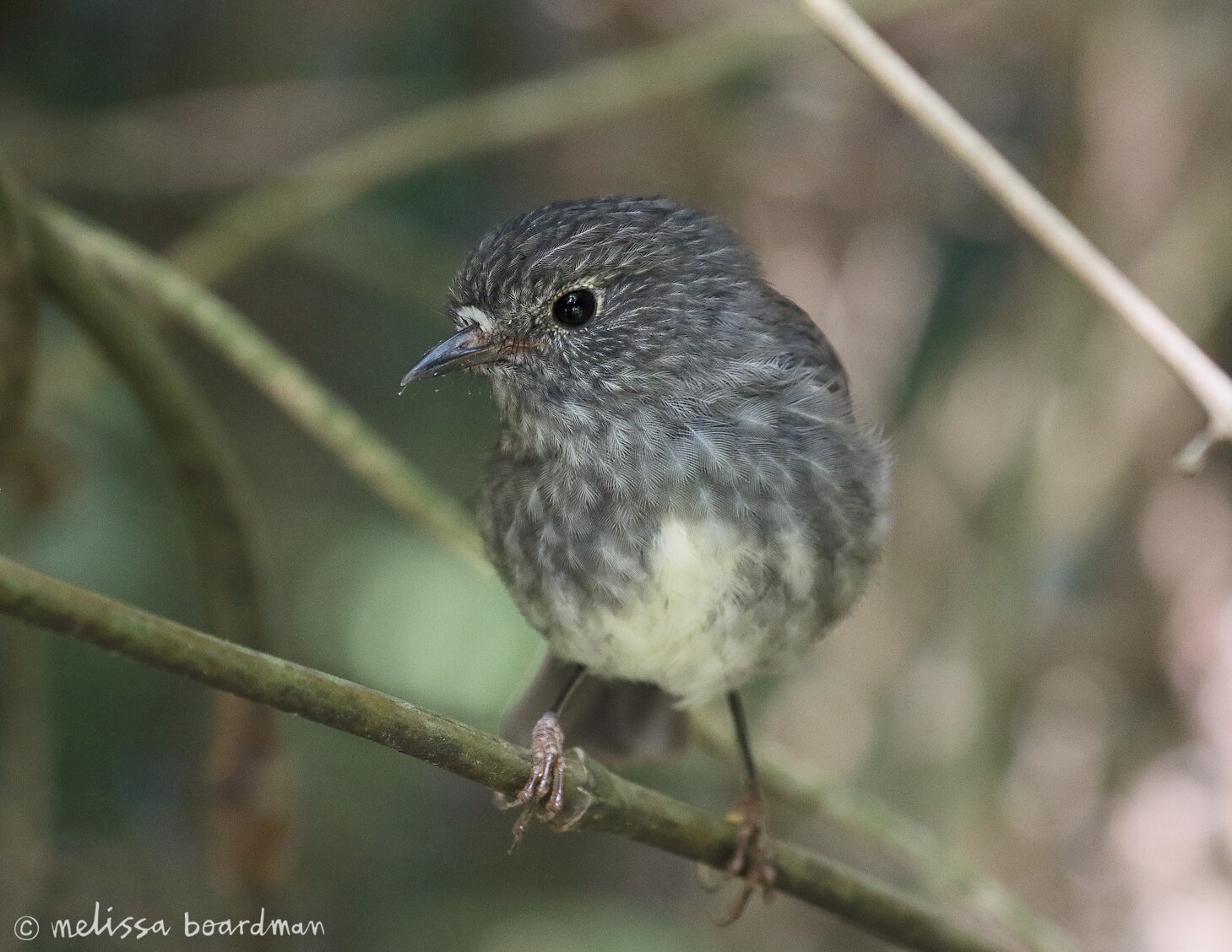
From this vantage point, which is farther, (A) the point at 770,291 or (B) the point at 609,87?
(B) the point at 609,87

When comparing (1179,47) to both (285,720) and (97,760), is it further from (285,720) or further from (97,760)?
(97,760)

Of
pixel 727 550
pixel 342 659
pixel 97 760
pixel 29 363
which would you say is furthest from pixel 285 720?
pixel 727 550

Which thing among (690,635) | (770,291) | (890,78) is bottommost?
(690,635)

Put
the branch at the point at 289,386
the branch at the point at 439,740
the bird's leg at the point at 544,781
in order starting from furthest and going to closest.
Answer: the branch at the point at 289,386, the bird's leg at the point at 544,781, the branch at the point at 439,740

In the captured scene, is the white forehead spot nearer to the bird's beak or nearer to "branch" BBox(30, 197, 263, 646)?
Answer: the bird's beak

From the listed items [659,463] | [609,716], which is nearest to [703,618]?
[659,463]
